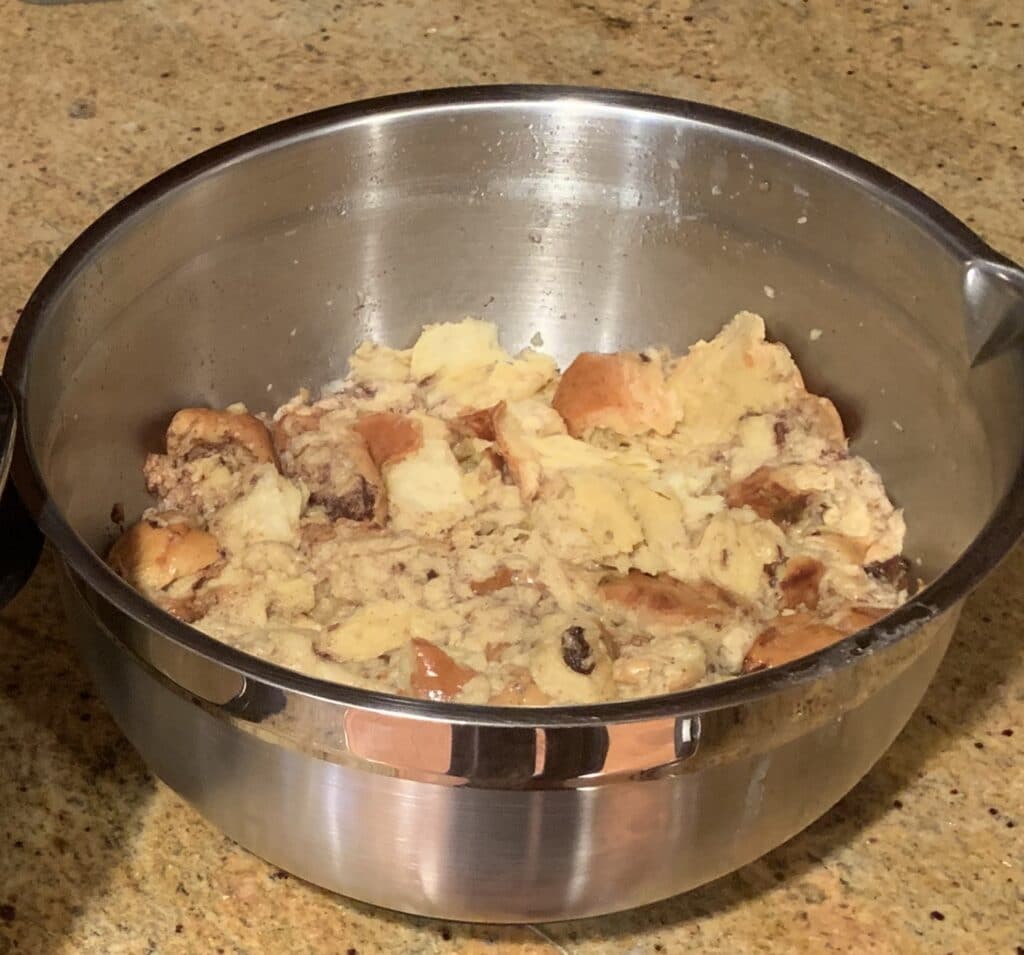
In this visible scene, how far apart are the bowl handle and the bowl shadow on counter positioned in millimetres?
509

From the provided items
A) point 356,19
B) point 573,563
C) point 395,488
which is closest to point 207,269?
point 395,488

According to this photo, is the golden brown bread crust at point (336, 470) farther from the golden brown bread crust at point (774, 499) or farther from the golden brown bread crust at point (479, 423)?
the golden brown bread crust at point (774, 499)

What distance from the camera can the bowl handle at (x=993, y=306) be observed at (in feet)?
2.41

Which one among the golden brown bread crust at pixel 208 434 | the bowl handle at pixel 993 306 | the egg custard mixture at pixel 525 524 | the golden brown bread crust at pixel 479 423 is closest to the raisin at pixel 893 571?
the egg custard mixture at pixel 525 524

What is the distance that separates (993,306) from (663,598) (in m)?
0.24

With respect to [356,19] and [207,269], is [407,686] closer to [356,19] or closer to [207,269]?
[207,269]

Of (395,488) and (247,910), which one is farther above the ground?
(395,488)

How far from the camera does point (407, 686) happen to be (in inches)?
27.6

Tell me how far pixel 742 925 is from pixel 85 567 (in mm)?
372

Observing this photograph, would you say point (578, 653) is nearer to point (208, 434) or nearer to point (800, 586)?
point (800, 586)

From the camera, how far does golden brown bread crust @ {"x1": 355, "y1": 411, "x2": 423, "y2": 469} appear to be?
34.9 inches

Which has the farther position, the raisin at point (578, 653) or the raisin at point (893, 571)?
the raisin at point (893, 571)

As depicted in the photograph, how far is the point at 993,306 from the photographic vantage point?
75 cm

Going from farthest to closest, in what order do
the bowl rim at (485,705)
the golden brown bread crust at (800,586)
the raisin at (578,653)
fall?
the golden brown bread crust at (800,586) → the raisin at (578,653) → the bowl rim at (485,705)
